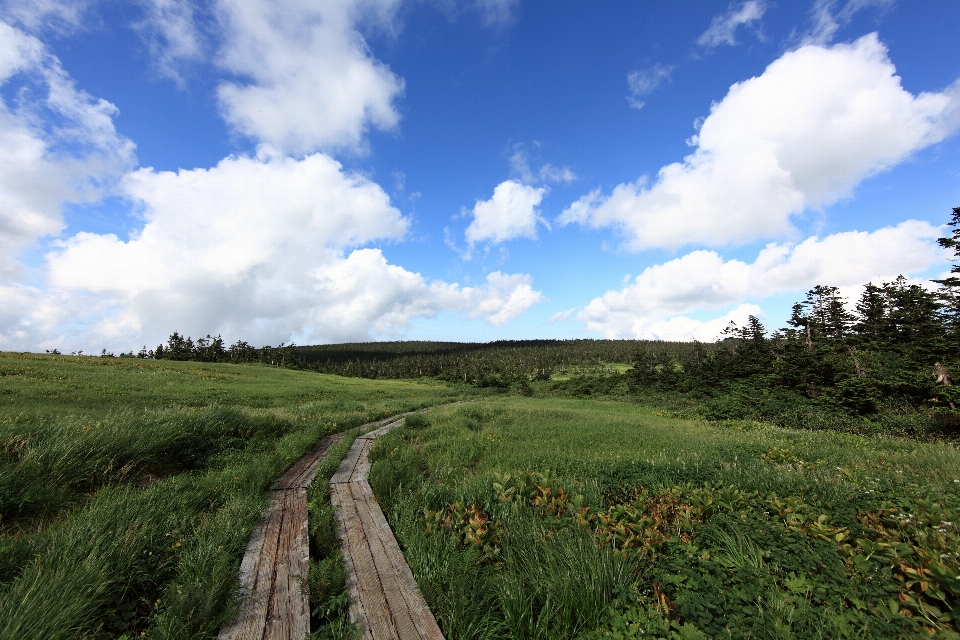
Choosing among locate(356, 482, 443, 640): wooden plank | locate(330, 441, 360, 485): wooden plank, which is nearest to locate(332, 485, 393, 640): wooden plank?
locate(356, 482, 443, 640): wooden plank

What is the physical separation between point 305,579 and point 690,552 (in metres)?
4.65

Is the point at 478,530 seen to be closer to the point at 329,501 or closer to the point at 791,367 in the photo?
the point at 329,501

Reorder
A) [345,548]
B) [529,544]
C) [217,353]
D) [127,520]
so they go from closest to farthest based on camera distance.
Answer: [529,544] → [127,520] → [345,548] → [217,353]

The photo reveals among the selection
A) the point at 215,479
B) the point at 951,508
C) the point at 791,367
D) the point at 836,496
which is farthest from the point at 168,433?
the point at 791,367

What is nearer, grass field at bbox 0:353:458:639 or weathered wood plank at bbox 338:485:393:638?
grass field at bbox 0:353:458:639

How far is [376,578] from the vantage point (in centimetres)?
452

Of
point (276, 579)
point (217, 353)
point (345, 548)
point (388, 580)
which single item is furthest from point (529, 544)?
point (217, 353)

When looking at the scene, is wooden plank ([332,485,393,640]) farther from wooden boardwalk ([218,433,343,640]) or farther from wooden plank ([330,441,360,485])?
wooden plank ([330,441,360,485])

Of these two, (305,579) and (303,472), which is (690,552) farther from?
(303,472)

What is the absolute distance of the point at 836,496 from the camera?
5.45 metres

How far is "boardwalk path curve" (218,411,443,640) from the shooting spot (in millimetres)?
3682

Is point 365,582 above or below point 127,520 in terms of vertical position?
below

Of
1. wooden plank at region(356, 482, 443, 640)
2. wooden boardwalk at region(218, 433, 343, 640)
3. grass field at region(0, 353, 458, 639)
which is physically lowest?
wooden plank at region(356, 482, 443, 640)

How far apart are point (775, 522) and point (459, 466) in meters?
7.07
